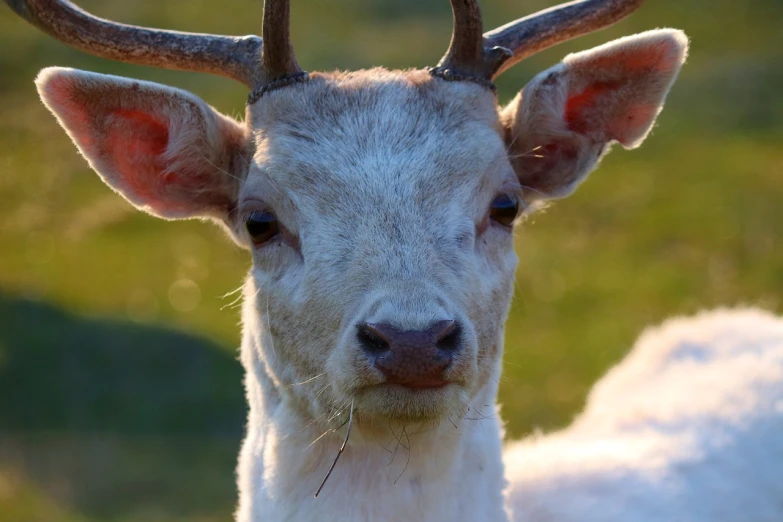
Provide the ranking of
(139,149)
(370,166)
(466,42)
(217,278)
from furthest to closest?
(217,278) → (139,149) → (466,42) → (370,166)

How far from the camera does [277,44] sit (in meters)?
4.31

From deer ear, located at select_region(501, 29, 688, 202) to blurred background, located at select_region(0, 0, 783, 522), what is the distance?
217 cm

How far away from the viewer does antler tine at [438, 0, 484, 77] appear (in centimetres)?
424

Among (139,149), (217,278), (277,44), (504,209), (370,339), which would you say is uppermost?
(217,278)

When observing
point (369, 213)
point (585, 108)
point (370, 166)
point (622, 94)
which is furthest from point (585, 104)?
point (369, 213)

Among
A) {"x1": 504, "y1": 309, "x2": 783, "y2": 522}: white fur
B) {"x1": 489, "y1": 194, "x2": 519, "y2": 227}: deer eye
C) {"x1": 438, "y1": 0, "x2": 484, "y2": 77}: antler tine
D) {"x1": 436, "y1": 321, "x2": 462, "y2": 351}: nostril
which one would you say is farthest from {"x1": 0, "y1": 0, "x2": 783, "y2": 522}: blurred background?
{"x1": 436, "y1": 321, "x2": 462, "y2": 351}: nostril

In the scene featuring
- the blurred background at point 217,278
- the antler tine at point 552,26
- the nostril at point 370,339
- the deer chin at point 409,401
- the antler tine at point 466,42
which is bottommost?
the deer chin at point 409,401

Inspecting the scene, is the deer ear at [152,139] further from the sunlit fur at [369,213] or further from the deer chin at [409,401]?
the deer chin at [409,401]

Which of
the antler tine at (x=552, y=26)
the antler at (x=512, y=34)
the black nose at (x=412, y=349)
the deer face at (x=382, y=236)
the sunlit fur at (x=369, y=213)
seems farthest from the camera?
the antler tine at (x=552, y=26)

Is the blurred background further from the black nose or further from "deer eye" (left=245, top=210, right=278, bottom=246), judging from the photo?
the black nose

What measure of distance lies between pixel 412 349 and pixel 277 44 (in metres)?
1.62

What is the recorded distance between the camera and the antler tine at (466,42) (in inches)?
167

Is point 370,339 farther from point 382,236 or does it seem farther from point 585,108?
point 585,108

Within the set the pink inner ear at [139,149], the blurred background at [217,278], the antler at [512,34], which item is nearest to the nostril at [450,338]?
the antler at [512,34]
